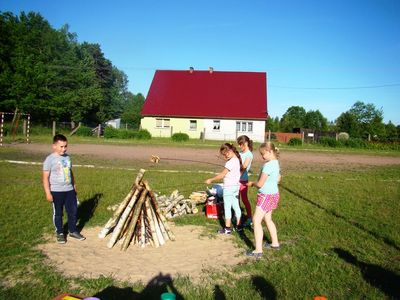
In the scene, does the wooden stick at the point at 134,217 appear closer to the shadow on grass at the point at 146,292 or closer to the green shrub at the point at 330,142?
the shadow on grass at the point at 146,292

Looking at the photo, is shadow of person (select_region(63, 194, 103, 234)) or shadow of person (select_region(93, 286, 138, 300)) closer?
shadow of person (select_region(93, 286, 138, 300))

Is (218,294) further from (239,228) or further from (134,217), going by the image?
(239,228)

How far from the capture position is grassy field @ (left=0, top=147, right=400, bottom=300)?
4.46 m

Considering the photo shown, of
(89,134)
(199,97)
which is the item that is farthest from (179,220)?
(199,97)

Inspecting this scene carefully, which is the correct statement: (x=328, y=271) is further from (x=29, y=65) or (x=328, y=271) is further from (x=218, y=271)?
(x=29, y=65)

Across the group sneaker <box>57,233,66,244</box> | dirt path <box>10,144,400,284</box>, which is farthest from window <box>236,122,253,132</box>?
sneaker <box>57,233,66,244</box>

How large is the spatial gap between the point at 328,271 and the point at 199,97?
41.7 metres

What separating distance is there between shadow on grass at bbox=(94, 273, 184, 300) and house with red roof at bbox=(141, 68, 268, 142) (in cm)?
3601

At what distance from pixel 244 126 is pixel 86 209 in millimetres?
36033

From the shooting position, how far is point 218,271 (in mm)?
5102

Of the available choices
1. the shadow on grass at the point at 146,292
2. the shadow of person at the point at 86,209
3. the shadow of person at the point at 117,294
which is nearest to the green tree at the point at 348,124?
the shadow of person at the point at 86,209

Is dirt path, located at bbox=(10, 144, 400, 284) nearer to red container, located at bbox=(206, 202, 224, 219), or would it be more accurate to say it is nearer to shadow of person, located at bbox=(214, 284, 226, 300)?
shadow of person, located at bbox=(214, 284, 226, 300)

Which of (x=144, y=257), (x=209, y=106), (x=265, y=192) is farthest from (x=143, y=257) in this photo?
(x=209, y=106)

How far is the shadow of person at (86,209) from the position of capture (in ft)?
24.6
